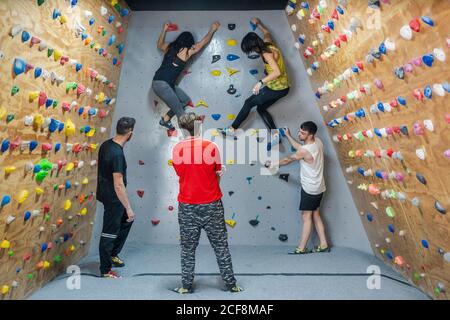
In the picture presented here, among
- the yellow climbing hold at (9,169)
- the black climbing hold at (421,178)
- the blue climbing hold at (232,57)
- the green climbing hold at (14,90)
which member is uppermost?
the blue climbing hold at (232,57)

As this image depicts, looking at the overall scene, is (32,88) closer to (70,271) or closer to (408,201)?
(70,271)

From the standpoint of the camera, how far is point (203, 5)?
4.10 meters

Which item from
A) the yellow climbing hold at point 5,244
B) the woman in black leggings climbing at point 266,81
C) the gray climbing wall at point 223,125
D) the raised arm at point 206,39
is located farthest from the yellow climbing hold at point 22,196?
the raised arm at point 206,39

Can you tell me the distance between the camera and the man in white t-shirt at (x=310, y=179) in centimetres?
381

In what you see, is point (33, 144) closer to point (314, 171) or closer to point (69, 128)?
point (69, 128)

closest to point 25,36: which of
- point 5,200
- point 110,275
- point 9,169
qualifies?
point 9,169

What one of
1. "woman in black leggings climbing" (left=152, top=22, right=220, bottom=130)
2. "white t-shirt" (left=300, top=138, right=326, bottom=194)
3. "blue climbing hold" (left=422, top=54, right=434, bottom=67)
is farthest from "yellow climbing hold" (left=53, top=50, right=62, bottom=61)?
"white t-shirt" (left=300, top=138, right=326, bottom=194)

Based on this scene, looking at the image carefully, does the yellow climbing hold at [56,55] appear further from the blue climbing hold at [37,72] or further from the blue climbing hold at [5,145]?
the blue climbing hold at [5,145]

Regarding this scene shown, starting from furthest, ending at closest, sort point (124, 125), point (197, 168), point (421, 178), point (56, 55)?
point (124, 125)
point (197, 168)
point (56, 55)
point (421, 178)

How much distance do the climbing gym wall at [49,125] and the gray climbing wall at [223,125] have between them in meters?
0.47

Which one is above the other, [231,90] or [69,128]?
[231,90]

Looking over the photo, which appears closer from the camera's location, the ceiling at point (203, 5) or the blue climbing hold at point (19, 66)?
the blue climbing hold at point (19, 66)

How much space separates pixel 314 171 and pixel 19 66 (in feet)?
8.39

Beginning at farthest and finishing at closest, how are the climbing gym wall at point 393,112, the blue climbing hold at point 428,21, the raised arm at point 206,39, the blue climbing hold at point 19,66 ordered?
1. the raised arm at point 206,39
2. the blue climbing hold at point 19,66
3. the climbing gym wall at point 393,112
4. the blue climbing hold at point 428,21
